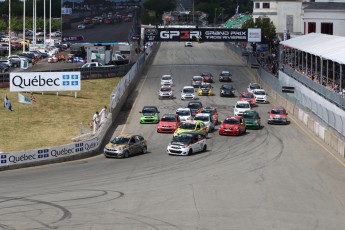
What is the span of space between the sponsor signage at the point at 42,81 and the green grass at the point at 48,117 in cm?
234

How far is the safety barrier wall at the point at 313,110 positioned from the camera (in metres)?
46.1

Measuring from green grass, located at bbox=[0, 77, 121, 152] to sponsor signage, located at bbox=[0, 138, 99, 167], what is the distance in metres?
4.36

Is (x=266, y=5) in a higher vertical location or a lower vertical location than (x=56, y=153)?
higher

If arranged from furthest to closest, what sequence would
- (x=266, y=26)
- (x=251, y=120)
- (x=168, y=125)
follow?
(x=266, y=26), (x=251, y=120), (x=168, y=125)

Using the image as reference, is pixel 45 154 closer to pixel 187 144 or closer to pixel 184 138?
pixel 187 144

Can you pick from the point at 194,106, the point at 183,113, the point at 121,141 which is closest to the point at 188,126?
the point at 121,141

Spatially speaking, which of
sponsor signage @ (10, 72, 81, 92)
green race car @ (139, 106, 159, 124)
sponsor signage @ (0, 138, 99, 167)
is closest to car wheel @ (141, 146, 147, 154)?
sponsor signage @ (0, 138, 99, 167)

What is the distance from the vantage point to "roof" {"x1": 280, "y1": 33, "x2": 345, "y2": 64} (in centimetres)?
6190

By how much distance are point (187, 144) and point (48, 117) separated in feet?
62.1

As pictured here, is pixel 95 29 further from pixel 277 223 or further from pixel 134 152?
pixel 277 223

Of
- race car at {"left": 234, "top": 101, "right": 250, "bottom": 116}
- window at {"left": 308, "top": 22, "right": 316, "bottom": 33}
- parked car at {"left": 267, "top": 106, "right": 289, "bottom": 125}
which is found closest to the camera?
parked car at {"left": 267, "top": 106, "right": 289, "bottom": 125}

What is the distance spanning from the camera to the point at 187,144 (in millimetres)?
44750

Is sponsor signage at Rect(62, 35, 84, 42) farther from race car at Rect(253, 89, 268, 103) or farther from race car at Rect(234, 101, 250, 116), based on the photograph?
race car at Rect(234, 101, 250, 116)

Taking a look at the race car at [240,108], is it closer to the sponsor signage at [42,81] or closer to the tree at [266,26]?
the sponsor signage at [42,81]
